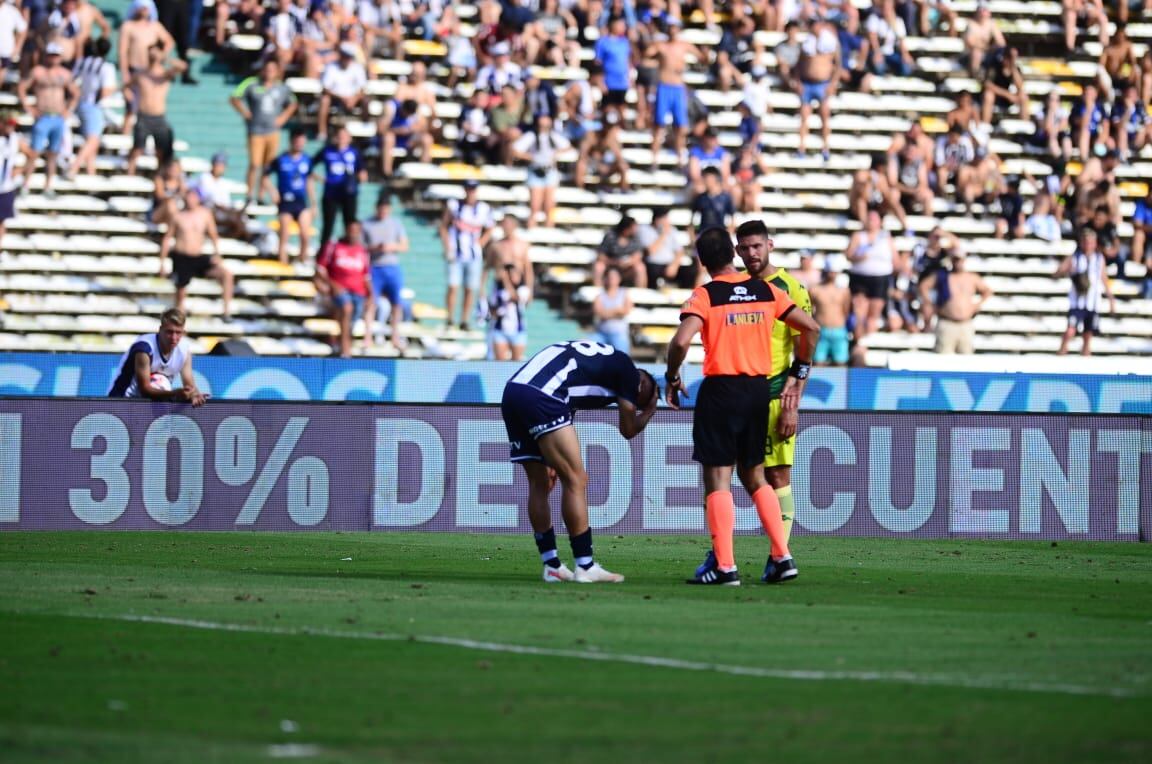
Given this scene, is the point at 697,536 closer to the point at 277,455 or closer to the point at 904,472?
the point at 904,472

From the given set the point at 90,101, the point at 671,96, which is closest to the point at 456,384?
the point at 90,101

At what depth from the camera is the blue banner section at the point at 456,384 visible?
76.2 ft

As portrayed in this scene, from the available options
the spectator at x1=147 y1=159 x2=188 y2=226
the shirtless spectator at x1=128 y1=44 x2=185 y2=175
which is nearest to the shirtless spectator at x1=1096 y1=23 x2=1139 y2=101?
the shirtless spectator at x1=128 y1=44 x2=185 y2=175

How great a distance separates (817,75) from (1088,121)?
4.77 m

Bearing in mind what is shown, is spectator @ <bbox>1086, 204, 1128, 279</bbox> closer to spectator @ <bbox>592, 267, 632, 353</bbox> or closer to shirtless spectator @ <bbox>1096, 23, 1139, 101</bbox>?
shirtless spectator @ <bbox>1096, 23, 1139, 101</bbox>

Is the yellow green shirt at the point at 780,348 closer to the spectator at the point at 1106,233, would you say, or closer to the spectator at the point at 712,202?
the spectator at the point at 712,202

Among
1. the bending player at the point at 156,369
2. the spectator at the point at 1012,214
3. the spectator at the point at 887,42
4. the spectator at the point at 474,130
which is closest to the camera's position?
the bending player at the point at 156,369

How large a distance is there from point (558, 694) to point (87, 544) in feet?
32.0

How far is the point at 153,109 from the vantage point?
27594 mm

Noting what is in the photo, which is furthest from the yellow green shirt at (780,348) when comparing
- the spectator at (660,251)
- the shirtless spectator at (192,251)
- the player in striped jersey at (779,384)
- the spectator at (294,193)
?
the spectator at (660,251)

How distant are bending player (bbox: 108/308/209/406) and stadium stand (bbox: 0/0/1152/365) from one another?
664 cm

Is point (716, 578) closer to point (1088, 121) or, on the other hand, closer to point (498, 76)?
point (498, 76)

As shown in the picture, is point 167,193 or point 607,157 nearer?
point 167,193

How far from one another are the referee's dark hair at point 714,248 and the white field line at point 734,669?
149 inches
